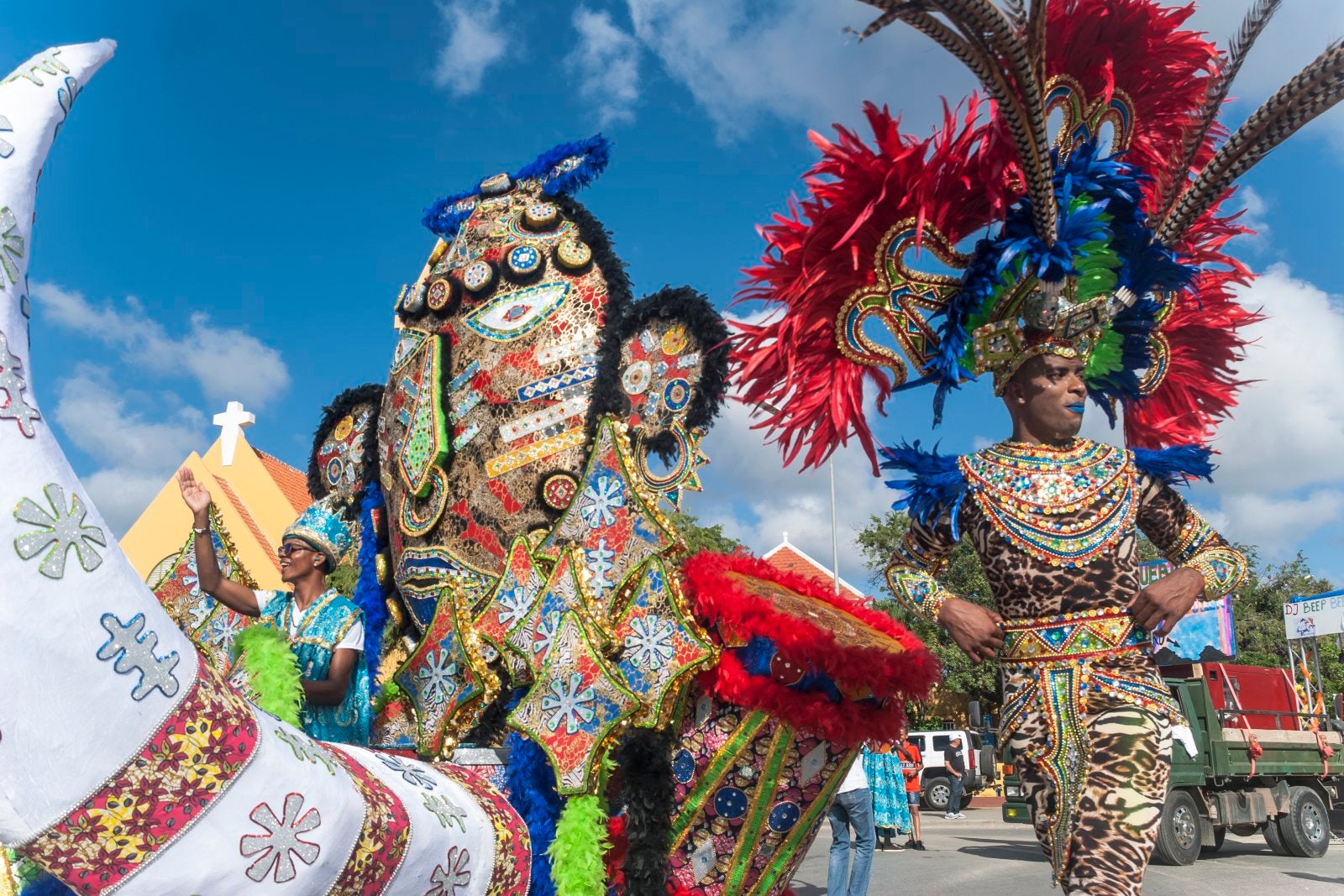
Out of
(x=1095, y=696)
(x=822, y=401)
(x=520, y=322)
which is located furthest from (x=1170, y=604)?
(x=520, y=322)

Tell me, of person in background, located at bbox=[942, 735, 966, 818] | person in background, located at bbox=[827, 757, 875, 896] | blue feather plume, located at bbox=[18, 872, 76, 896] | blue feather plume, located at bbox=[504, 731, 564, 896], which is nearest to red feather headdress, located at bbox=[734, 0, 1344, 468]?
blue feather plume, located at bbox=[504, 731, 564, 896]

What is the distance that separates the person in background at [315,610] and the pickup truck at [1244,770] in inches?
288

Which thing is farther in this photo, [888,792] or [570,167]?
[888,792]

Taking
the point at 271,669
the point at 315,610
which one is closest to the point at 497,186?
the point at 315,610

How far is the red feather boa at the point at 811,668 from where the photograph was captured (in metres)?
2.61

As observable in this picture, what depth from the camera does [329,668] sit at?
350 centimetres

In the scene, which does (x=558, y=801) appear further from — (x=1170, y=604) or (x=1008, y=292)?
(x=1008, y=292)

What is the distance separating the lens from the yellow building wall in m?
15.6

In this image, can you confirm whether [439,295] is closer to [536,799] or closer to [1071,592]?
[536,799]

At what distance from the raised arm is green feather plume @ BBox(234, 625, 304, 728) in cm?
74

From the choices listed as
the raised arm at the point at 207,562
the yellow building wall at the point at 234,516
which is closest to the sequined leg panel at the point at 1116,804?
the raised arm at the point at 207,562

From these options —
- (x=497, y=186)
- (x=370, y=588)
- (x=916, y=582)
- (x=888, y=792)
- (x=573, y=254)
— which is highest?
(x=497, y=186)

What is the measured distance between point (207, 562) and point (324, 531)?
0.43 metres

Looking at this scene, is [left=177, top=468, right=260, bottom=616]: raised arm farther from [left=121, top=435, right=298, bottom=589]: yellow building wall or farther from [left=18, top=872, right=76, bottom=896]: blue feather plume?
[left=121, top=435, right=298, bottom=589]: yellow building wall
